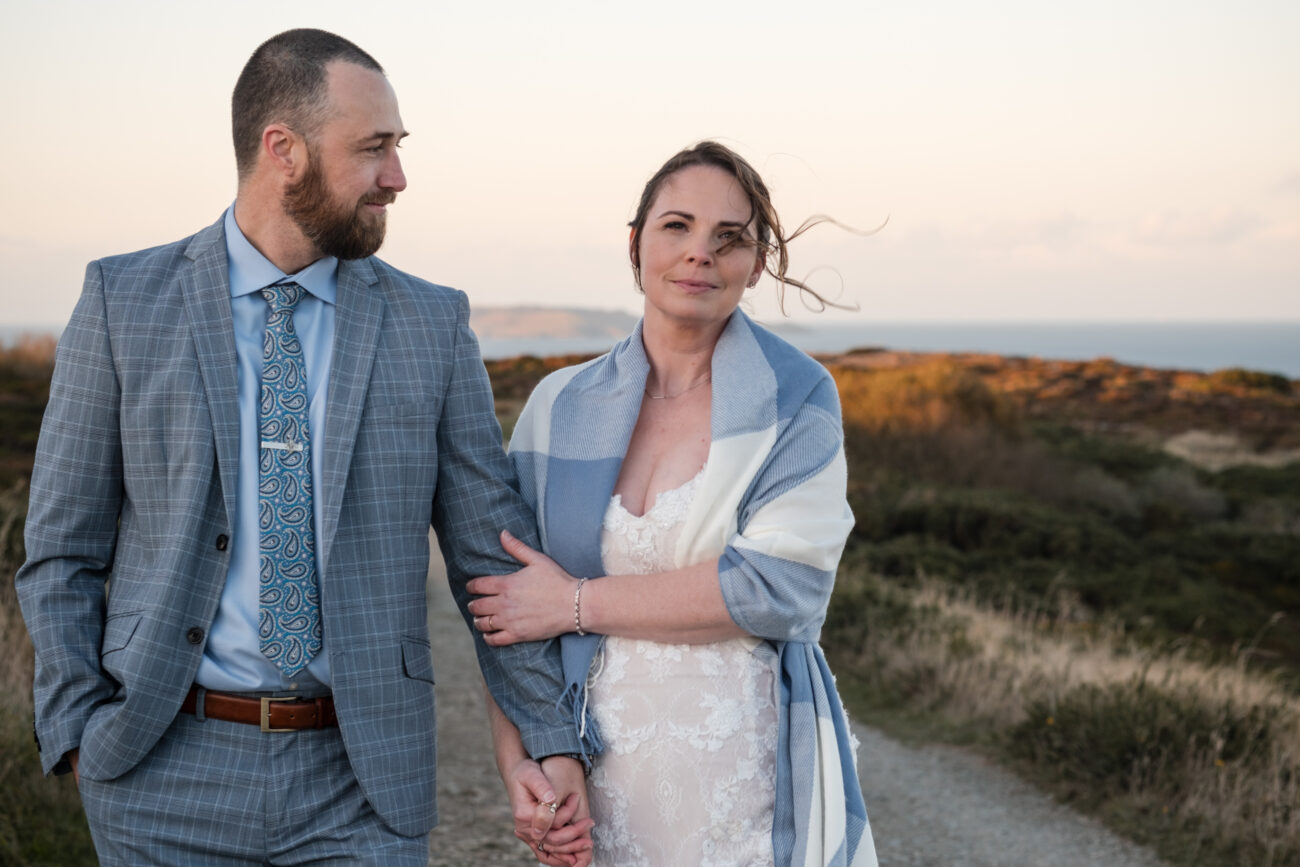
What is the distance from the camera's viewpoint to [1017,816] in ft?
18.9

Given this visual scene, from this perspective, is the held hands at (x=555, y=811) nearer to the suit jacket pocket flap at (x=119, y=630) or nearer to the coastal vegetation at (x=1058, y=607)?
the suit jacket pocket flap at (x=119, y=630)

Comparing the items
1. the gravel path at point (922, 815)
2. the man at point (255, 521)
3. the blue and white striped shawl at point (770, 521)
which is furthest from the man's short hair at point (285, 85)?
the gravel path at point (922, 815)

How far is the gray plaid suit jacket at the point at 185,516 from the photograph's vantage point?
2105 mm

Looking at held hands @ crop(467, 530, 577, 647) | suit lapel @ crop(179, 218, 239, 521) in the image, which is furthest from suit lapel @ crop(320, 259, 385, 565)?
held hands @ crop(467, 530, 577, 647)

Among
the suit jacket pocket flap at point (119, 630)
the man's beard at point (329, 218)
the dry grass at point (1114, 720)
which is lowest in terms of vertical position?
the dry grass at point (1114, 720)

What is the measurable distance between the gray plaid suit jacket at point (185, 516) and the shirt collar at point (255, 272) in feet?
0.10

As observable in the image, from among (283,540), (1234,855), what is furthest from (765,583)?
(1234,855)

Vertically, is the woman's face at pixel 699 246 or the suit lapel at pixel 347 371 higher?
the woman's face at pixel 699 246

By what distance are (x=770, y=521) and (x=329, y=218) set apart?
106 cm

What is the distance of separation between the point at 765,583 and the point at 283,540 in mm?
934

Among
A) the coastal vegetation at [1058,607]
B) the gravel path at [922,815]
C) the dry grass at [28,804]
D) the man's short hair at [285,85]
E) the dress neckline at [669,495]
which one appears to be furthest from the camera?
the coastal vegetation at [1058,607]

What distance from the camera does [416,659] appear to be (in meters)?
2.32

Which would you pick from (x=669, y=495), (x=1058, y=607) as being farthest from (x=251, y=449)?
(x=1058, y=607)

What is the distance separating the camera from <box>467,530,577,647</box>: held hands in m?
2.43
